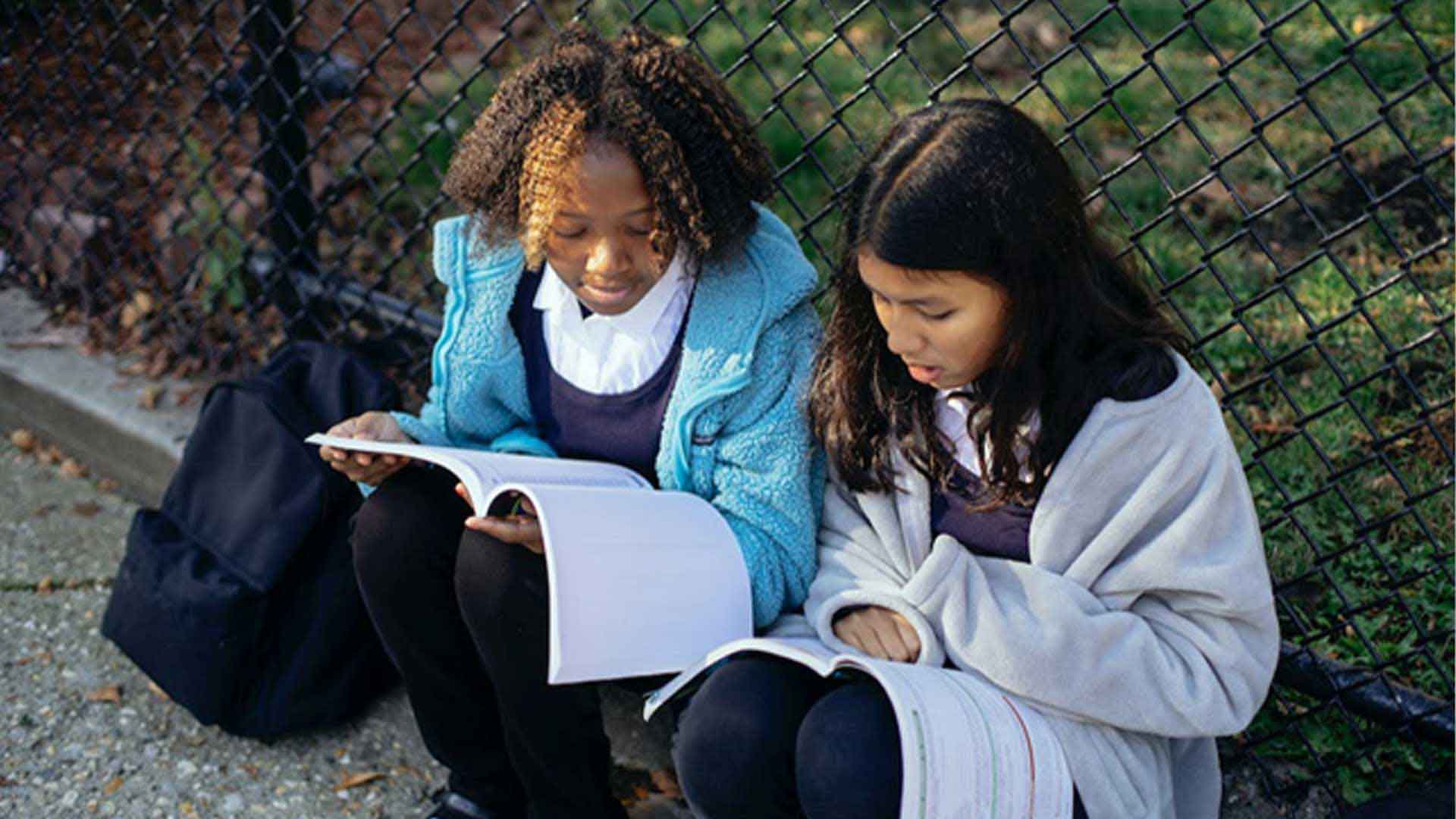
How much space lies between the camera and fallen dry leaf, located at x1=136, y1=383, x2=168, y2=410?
3.55 meters

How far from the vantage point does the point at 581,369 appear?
8.07 ft

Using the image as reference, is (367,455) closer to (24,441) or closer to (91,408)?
(91,408)

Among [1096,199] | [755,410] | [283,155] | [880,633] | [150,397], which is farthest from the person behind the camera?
[150,397]

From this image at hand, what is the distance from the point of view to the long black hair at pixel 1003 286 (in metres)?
1.96

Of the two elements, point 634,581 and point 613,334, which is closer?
point 634,581

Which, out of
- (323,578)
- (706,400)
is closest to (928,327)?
(706,400)

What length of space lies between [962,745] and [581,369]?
2.87 ft

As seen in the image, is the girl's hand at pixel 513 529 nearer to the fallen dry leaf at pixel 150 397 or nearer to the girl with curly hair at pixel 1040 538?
the girl with curly hair at pixel 1040 538

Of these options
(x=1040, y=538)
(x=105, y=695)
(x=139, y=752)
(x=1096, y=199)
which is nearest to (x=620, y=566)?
(x=1040, y=538)

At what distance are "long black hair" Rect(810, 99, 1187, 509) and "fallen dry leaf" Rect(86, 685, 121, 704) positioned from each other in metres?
1.52

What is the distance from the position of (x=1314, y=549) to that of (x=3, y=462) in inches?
111

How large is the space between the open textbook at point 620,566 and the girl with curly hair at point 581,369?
0.04m

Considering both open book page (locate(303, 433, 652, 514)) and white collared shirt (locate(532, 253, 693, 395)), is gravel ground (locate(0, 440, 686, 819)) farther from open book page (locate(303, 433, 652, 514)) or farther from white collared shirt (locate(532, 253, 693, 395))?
white collared shirt (locate(532, 253, 693, 395))

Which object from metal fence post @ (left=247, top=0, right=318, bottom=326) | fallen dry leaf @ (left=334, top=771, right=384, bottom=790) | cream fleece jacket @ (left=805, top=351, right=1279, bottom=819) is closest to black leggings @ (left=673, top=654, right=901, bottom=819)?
cream fleece jacket @ (left=805, top=351, right=1279, bottom=819)
